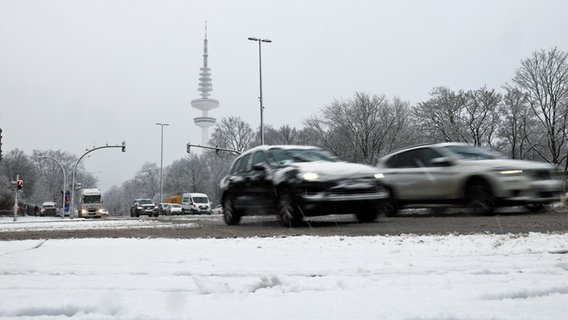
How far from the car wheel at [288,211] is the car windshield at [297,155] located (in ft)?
2.77

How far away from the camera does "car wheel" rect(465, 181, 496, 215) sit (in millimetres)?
10047

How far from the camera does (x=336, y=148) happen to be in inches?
1935

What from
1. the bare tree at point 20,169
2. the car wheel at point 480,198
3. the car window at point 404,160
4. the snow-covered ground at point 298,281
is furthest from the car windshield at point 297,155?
Answer: the bare tree at point 20,169

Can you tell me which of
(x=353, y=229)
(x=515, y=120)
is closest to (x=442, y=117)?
(x=515, y=120)

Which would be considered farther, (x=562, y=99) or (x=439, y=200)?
(x=562, y=99)

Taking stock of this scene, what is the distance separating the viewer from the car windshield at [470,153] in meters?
10.7

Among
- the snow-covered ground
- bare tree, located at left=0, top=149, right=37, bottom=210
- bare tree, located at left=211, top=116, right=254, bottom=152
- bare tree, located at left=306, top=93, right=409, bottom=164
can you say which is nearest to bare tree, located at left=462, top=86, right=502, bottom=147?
bare tree, located at left=306, top=93, right=409, bottom=164

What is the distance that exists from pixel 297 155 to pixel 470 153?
4.02 meters

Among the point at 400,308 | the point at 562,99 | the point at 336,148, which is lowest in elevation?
the point at 400,308

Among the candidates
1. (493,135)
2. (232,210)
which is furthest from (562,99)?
(232,210)

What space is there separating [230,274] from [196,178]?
7958 cm

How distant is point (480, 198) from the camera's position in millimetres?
10180

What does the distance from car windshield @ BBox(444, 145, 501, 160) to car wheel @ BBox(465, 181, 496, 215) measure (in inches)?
28.0

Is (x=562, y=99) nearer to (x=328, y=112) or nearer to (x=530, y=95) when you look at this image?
(x=530, y=95)
